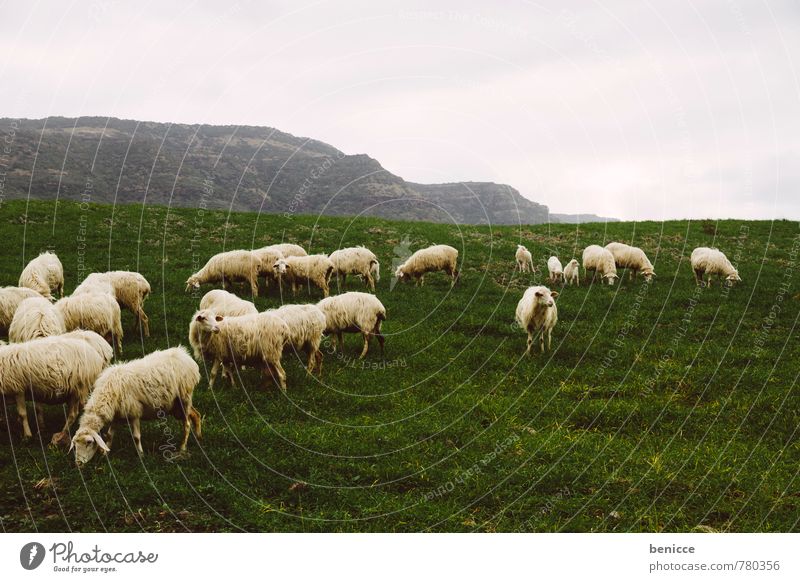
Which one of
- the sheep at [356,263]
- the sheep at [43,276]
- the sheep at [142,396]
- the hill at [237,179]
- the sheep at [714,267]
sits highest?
the hill at [237,179]

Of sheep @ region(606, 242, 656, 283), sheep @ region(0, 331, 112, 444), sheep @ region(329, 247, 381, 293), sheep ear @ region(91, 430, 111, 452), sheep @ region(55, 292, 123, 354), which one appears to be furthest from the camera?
sheep @ region(606, 242, 656, 283)

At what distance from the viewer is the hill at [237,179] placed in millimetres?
95188

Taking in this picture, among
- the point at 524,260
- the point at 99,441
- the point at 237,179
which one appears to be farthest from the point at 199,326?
the point at 237,179

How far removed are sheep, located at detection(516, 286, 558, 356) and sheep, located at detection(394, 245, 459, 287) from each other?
720cm

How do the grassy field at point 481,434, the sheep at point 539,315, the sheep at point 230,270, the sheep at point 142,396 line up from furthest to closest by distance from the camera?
the sheep at point 230,270
the sheep at point 539,315
the sheep at point 142,396
the grassy field at point 481,434

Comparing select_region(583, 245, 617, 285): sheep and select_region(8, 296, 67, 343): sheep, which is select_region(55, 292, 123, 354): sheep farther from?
select_region(583, 245, 617, 285): sheep

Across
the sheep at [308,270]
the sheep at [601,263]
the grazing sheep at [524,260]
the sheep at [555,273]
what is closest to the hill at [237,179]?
the grazing sheep at [524,260]

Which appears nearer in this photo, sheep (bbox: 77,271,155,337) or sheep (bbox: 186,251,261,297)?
sheep (bbox: 77,271,155,337)

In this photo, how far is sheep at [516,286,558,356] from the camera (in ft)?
49.3

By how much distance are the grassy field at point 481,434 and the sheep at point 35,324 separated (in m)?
2.03

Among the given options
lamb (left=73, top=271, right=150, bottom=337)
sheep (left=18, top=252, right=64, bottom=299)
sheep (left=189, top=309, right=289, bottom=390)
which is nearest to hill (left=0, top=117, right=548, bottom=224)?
sheep (left=18, top=252, right=64, bottom=299)

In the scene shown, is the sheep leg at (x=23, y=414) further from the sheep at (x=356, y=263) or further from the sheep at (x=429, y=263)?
the sheep at (x=429, y=263)

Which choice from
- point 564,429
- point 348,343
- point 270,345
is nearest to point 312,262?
point 348,343

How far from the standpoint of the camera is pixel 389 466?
920 cm
